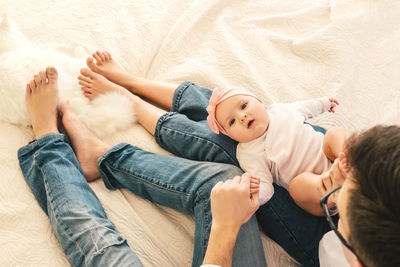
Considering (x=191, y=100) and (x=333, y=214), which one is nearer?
(x=333, y=214)

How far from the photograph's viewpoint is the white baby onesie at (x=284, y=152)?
1.00 m

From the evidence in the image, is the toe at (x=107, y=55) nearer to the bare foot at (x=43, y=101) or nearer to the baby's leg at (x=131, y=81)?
the baby's leg at (x=131, y=81)

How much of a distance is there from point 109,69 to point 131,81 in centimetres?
10

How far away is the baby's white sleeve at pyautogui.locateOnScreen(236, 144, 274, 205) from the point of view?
0.93m

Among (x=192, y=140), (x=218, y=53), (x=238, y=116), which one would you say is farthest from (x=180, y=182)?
(x=218, y=53)

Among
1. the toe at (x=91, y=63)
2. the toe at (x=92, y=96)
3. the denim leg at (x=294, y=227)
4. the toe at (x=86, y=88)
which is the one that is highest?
the toe at (x=91, y=63)

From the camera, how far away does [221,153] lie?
1068mm

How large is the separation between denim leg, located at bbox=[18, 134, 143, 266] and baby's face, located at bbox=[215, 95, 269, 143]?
0.46m

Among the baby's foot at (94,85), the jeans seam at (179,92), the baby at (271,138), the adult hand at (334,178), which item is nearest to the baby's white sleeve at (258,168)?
the baby at (271,138)

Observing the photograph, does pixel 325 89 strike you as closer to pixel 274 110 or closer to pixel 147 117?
pixel 274 110

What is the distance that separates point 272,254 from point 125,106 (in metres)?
0.71

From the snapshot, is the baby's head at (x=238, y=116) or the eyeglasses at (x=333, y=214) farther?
the baby's head at (x=238, y=116)

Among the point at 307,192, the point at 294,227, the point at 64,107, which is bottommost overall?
the point at 294,227

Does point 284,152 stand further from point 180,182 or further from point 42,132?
point 42,132
